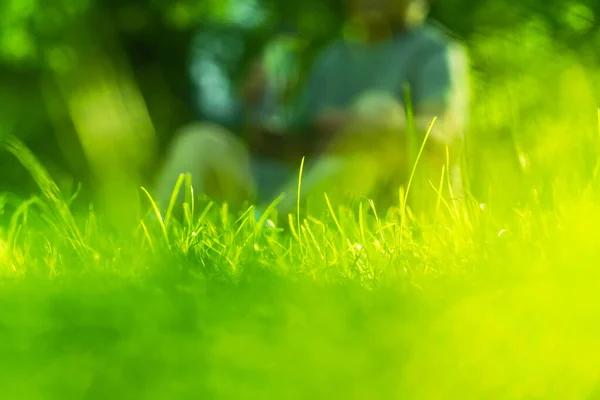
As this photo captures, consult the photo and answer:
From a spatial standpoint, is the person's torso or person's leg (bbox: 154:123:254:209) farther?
the person's torso

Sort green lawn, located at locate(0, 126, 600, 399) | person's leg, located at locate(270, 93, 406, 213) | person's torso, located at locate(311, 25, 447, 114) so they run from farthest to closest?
person's torso, located at locate(311, 25, 447, 114), person's leg, located at locate(270, 93, 406, 213), green lawn, located at locate(0, 126, 600, 399)

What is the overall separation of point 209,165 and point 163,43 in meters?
3.26

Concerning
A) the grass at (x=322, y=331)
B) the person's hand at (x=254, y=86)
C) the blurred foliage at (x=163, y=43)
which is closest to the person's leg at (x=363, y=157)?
the blurred foliage at (x=163, y=43)

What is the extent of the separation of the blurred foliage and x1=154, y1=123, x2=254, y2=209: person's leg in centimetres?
49

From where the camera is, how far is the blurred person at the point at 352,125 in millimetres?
2260

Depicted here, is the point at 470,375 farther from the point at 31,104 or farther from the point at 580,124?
the point at 31,104

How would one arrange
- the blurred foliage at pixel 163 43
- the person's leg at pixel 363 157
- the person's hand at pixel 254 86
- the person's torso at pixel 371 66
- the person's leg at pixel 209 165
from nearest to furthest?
the person's leg at pixel 363 157
the person's leg at pixel 209 165
the person's torso at pixel 371 66
the person's hand at pixel 254 86
the blurred foliage at pixel 163 43

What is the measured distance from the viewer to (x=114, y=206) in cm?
124

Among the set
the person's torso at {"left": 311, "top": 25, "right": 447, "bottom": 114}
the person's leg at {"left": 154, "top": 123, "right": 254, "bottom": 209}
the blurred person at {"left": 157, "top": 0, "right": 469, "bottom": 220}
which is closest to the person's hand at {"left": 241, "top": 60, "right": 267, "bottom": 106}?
the blurred person at {"left": 157, "top": 0, "right": 469, "bottom": 220}

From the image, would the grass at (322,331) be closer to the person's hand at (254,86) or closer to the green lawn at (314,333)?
the green lawn at (314,333)

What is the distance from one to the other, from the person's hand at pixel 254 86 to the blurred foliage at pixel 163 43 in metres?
0.48

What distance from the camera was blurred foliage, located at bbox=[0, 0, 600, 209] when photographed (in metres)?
3.63

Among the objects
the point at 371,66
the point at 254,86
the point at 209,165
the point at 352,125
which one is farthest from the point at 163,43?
the point at 352,125

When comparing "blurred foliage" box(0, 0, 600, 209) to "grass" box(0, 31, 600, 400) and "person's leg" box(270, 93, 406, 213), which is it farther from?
"grass" box(0, 31, 600, 400)
